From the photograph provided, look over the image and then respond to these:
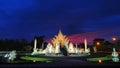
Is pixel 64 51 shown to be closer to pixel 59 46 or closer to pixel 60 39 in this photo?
pixel 59 46

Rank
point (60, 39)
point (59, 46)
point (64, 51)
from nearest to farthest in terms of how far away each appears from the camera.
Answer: point (64, 51)
point (59, 46)
point (60, 39)

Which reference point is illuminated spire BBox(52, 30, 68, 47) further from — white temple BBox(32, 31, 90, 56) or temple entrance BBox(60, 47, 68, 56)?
temple entrance BBox(60, 47, 68, 56)

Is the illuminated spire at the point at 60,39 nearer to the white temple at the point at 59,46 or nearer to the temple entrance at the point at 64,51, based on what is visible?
the white temple at the point at 59,46

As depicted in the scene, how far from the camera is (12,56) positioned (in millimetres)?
20703

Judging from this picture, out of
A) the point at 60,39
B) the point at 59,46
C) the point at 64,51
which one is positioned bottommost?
the point at 64,51

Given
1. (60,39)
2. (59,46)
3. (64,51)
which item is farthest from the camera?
(60,39)

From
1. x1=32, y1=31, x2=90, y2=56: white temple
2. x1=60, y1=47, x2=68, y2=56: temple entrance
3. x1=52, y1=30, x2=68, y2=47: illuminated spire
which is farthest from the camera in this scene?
x1=52, y1=30, x2=68, y2=47: illuminated spire

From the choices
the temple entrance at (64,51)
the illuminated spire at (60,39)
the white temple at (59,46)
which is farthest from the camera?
the illuminated spire at (60,39)

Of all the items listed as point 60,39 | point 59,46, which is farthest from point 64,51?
point 60,39

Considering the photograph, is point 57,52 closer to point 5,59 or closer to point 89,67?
point 5,59

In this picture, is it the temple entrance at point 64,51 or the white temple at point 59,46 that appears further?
the white temple at point 59,46

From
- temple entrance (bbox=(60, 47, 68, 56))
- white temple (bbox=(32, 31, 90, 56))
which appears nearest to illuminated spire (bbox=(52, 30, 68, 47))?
white temple (bbox=(32, 31, 90, 56))

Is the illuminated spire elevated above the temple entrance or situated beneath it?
elevated above

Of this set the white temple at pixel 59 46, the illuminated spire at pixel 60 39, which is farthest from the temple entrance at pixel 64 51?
the illuminated spire at pixel 60 39
